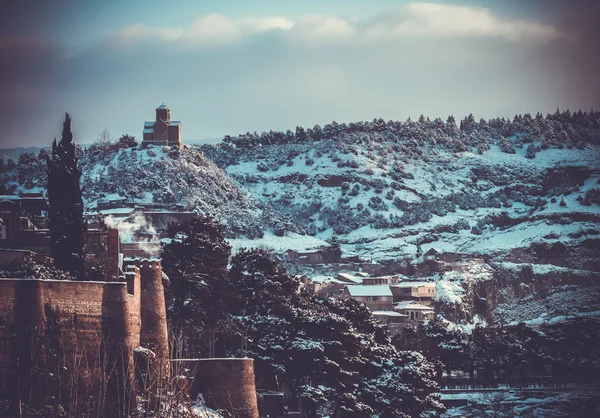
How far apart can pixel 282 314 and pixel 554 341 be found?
69.4 meters

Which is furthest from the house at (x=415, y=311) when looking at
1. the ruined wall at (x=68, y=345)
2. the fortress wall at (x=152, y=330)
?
the ruined wall at (x=68, y=345)

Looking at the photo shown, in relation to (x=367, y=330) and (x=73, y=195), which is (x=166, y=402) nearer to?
(x=73, y=195)

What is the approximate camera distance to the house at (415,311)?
18288 centimetres

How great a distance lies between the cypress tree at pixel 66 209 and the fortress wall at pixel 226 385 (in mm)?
8650

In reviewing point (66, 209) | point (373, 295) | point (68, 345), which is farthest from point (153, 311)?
point (373, 295)

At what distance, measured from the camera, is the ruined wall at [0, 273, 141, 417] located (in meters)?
50.7

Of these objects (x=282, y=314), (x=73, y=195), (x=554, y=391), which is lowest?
(x=554, y=391)

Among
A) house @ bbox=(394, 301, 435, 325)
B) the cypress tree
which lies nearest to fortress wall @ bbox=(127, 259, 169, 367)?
the cypress tree

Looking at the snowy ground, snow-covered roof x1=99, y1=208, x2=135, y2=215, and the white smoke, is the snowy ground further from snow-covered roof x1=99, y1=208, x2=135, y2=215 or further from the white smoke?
snow-covered roof x1=99, y1=208, x2=135, y2=215

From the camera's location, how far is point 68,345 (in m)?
52.5

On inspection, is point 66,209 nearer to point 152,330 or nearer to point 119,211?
point 152,330

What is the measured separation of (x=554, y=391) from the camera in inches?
5059

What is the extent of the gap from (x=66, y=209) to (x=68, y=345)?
1917 centimetres

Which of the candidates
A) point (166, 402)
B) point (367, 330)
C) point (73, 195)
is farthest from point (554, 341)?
point (166, 402)
